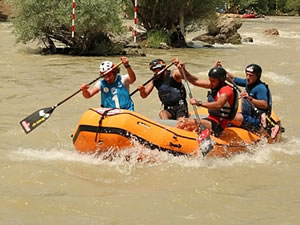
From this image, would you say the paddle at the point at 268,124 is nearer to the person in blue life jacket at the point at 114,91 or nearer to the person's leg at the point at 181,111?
the person's leg at the point at 181,111

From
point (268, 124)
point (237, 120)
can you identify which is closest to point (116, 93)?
point (237, 120)

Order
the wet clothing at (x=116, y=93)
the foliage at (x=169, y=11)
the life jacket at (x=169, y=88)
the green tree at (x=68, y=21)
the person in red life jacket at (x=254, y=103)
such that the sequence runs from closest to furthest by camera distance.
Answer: the wet clothing at (x=116, y=93)
the life jacket at (x=169, y=88)
the person in red life jacket at (x=254, y=103)
the green tree at (x=68, y=21)
the foliage at (x=169, y=11)

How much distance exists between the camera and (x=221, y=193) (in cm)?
530

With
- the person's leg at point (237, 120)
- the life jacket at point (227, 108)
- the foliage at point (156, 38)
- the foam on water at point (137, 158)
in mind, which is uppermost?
the life jacket at point (227, 108)

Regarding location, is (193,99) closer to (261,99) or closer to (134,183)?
(134,183)

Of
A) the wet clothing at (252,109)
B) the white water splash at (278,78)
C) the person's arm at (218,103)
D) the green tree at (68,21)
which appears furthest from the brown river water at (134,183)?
the green tree at (68,21)

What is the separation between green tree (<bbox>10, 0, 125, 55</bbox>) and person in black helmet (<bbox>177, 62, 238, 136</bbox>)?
9724mm

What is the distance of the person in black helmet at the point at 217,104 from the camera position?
6.19 meters

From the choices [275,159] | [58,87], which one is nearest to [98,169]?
[275,159]

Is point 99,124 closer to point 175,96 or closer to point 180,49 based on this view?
point 175,96

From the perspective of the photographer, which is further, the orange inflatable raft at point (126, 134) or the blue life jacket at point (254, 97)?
the blue life jacket at point (254, 97)

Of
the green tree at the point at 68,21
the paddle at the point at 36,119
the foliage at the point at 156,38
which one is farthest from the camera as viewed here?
the foliage at the point at 156,38

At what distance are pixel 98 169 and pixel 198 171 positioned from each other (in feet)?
3.22

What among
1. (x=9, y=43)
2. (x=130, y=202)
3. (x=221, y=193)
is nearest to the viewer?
(x=130, y=202)
